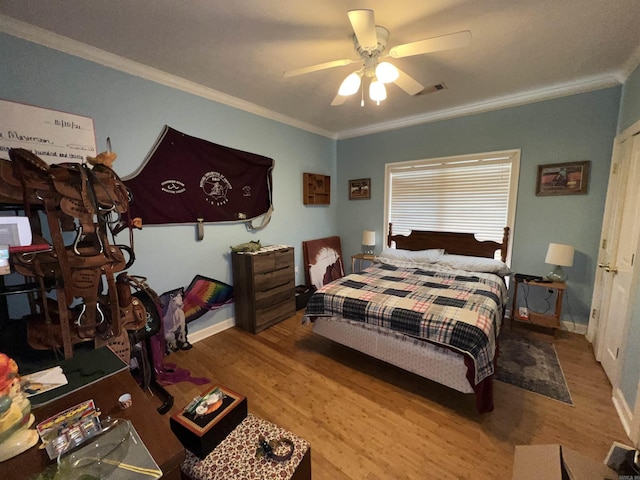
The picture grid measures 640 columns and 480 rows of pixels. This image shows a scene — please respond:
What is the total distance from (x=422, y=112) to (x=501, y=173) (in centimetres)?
122

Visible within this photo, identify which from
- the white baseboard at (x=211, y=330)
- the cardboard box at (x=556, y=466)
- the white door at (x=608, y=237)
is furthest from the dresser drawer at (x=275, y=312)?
the white door at (x=608, y=237)

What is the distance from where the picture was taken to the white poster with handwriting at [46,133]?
1729 mm

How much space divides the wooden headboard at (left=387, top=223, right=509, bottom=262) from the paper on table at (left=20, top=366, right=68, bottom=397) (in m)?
3.63

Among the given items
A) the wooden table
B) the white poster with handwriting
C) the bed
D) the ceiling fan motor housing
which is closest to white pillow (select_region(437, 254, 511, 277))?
the bed

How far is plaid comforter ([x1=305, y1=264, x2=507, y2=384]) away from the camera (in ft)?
5.91

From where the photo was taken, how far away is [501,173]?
314 cm

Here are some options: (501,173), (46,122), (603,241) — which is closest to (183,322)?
(46,122)

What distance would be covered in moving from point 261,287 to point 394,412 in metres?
1.77

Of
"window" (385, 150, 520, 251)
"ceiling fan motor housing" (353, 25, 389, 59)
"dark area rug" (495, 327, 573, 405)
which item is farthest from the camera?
"window" (385, 150, 520, 251)

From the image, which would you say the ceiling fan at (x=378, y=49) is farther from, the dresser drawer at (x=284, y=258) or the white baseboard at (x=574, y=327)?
the white baseboard at (x=574, y=327)

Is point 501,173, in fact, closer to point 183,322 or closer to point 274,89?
point 274,89

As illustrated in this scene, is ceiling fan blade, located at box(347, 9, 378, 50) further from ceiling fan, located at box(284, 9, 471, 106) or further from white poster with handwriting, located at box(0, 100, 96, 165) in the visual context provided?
white poster with handwriting, located at box(0, 100, 96, 165)

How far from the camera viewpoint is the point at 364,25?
55.9 inches

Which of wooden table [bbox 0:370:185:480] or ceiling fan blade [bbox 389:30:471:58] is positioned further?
ceiling fan blade [bbox 389:30:471:58]
